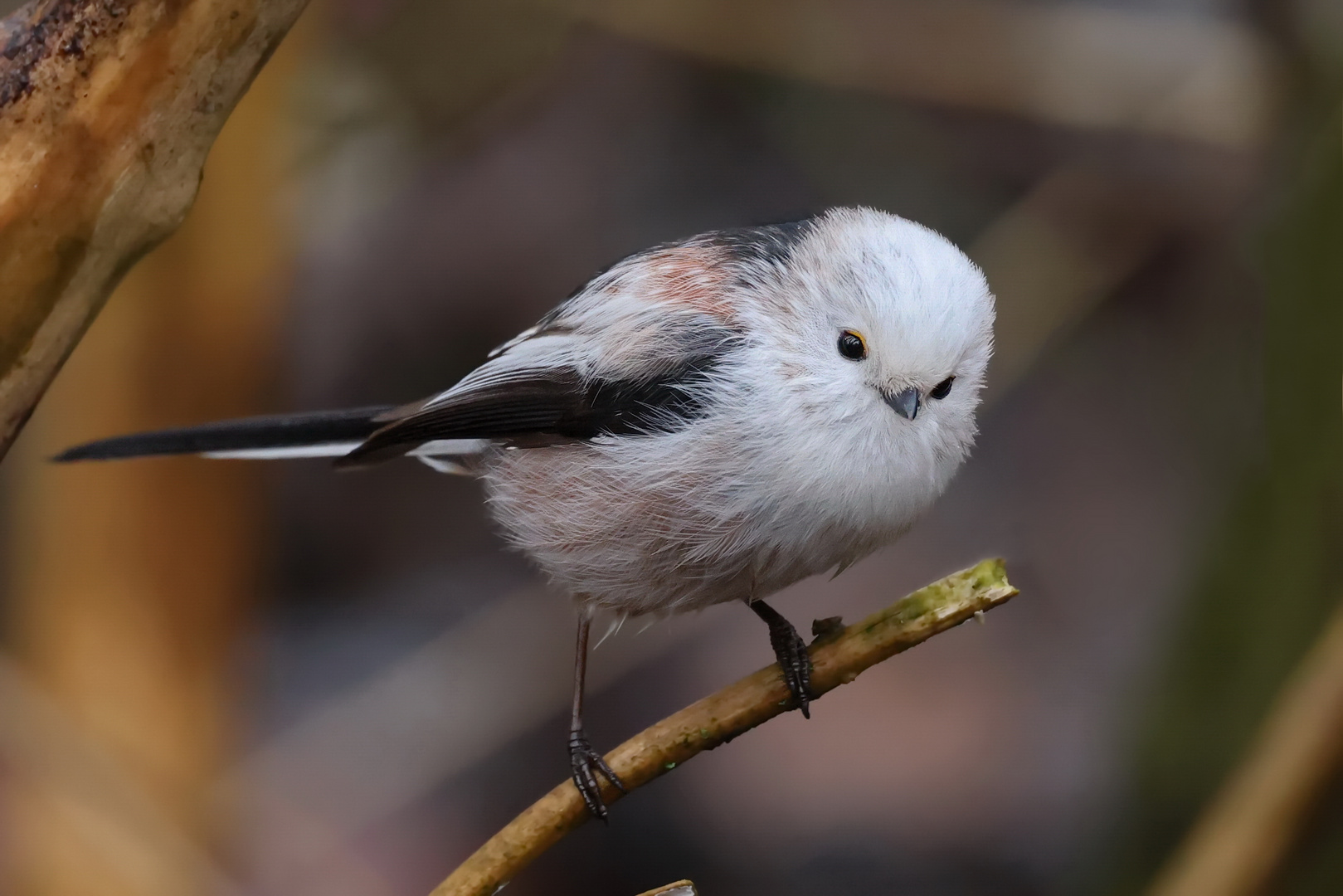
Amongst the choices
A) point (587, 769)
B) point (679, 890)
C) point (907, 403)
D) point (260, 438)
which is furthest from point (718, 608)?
point (679, 890)

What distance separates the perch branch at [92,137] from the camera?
879 mm

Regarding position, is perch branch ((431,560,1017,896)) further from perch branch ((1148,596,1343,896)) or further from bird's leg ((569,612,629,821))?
perch branch ((1148,596,1343,896))

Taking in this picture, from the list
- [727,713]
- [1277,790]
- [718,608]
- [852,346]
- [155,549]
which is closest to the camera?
[727,713]

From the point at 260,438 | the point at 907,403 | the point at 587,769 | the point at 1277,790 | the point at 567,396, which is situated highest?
the point at 260,438

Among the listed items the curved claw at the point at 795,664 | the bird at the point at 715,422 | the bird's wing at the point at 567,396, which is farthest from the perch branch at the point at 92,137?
the curved claw at the point at 795,664

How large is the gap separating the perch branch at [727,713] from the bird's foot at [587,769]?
15 centimetres

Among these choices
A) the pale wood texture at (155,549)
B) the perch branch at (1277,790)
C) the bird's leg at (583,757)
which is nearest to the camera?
the bird's leg at (583,757)

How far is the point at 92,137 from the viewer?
89 cm

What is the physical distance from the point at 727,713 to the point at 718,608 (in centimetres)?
153

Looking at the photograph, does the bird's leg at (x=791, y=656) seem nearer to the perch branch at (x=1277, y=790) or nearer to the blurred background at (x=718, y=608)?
the perch branch at (x=1277, y=790)

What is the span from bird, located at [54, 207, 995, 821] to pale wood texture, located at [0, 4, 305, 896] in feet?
2.11

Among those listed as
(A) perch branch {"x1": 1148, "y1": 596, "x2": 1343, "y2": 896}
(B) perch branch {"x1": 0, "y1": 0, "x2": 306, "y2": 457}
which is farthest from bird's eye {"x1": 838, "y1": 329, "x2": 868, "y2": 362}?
(A) perch branch {"x1": 1148, "y1": 596, "x2": 1343, "y2": 896}

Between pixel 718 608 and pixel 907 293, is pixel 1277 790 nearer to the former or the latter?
pixel 907 293

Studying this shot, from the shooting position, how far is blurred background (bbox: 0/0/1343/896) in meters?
1.89
